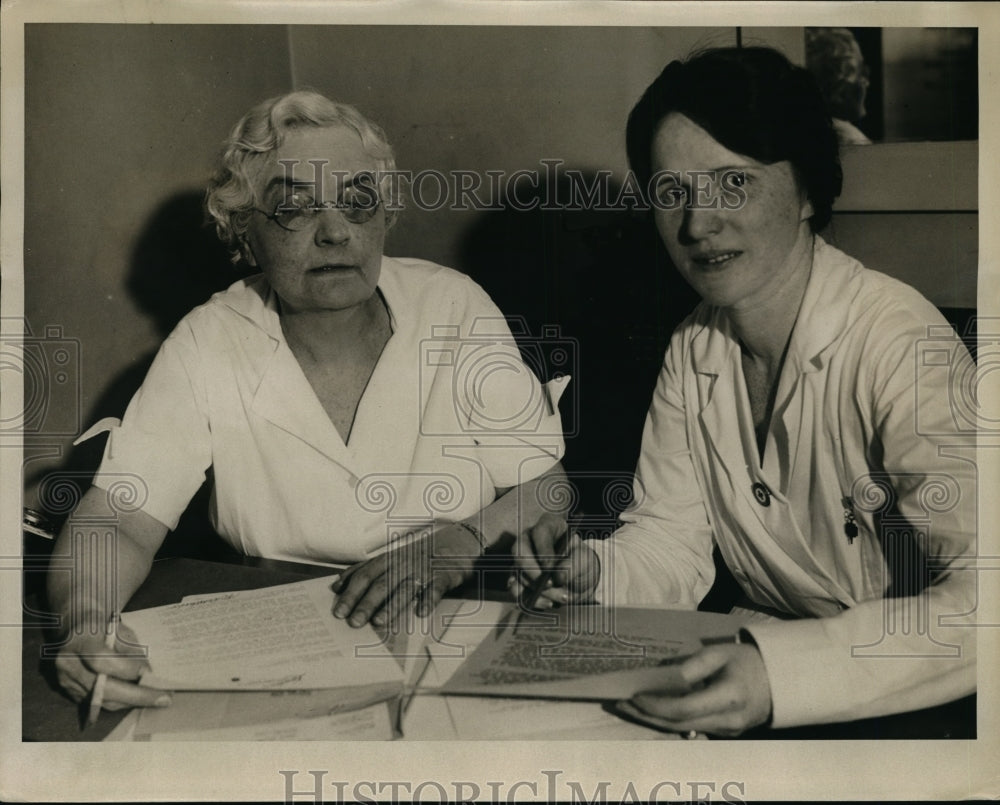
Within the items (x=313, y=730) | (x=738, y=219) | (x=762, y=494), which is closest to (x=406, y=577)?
(x=313, y=730)

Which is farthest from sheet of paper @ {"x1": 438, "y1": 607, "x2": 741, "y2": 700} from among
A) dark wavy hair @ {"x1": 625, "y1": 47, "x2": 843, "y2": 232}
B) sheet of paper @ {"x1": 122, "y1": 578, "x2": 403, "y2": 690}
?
dark wavy hair @ {"x1": 625, "y1": 47, "x2": 843, "y2": 232}

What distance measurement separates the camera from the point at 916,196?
4.30ft

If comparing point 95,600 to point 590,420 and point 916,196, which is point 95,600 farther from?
point 916,196

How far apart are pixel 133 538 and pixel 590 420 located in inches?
26.5

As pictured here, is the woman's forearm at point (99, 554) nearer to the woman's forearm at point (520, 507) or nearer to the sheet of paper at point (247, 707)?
the sheet of paper at point (247, 707)

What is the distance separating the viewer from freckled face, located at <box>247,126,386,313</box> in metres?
1.28

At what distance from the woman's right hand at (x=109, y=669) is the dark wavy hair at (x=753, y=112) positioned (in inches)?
37.1

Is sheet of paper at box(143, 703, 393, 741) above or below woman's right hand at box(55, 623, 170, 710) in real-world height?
below

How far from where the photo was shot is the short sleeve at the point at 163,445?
130cm

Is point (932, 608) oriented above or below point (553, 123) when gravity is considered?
below

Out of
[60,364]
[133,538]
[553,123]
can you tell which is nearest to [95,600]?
[133,538]

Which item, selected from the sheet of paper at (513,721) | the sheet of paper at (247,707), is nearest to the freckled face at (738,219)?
the sheet of paper at (513,721)

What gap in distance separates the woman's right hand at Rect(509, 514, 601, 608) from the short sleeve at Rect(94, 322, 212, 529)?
1.54 ft

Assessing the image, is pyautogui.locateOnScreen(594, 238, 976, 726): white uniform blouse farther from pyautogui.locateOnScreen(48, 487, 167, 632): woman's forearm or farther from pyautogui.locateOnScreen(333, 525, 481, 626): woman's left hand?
pyautogui.locateOnScreen(48, 487, 167, 632): woman's forearm
